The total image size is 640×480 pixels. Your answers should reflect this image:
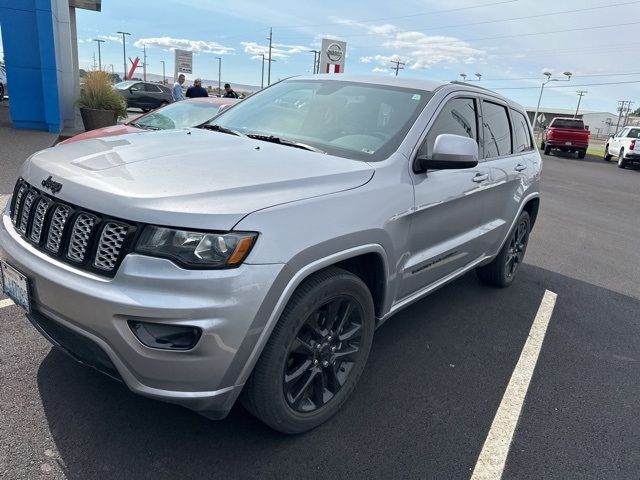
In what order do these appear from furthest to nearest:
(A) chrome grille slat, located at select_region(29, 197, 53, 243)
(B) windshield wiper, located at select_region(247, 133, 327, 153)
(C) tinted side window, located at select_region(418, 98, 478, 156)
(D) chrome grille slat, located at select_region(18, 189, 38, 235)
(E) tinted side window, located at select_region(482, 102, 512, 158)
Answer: (E) tinted side window, located at select_region(482, 102, 512, 158) → (C) tinted side window, located at select_region(418, 98, 478, 156) → (B) windshield wiper, located at select_region(247, 133, 327, 153) → (D) chrome grille slat, located at select_region(18, 189, 38, 235) → (A) chrome grille slat, located at select_region(29, 197, 53, 243)

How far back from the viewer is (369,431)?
2672mm

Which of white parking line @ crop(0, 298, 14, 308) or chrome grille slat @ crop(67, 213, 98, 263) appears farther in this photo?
white parking line @ crop(0, 298, 14, 308)

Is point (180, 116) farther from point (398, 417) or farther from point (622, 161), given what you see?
point (622, 161)

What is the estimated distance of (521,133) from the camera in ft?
16.1

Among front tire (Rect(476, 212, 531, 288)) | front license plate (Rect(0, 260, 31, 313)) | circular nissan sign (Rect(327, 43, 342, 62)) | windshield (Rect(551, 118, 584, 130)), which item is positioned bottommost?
front tire (Rect(476, 212, 531, 288))

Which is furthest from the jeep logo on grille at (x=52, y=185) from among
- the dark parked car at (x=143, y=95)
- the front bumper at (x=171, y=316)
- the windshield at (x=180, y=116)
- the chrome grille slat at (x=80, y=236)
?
the dark parked car at (x=143, y=95)

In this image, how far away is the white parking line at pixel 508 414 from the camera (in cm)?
251

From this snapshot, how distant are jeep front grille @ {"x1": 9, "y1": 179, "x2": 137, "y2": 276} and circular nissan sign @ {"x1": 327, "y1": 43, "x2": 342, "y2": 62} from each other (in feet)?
47.1

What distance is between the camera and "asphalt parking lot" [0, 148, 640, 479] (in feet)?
A: 7.72

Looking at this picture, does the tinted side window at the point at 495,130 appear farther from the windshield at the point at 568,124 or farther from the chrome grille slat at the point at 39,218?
the windshield at the point at 568,124

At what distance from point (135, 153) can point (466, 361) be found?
2558 millimetres

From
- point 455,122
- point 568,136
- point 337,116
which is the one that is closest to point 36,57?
point 337,116

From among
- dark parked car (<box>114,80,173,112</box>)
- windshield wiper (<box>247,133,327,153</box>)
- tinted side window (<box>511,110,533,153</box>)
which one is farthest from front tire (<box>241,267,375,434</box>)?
dark parked car (<box>114,80,173,112</box>)

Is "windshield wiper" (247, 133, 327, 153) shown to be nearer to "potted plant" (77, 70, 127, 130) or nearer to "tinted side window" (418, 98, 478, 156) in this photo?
"tinted side window" (418, 98, 478, 156)
